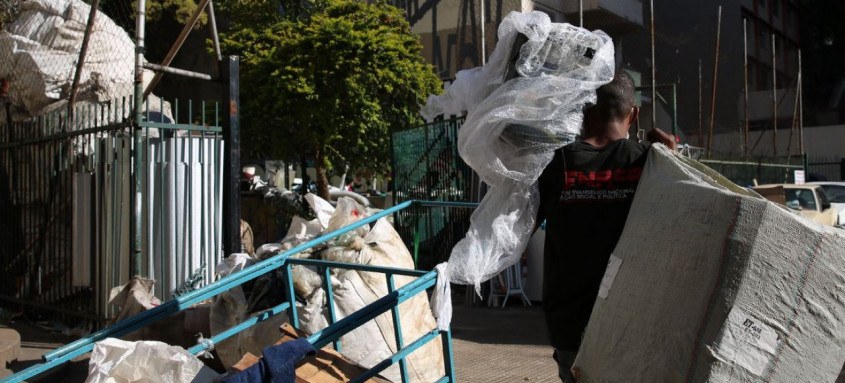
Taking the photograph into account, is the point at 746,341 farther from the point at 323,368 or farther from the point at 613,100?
the point at 323,368

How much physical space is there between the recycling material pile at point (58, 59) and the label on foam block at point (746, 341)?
26.7 ft

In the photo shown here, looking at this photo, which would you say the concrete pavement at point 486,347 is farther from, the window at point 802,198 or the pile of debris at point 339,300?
the window at point 802,198

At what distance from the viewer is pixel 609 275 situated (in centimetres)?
221

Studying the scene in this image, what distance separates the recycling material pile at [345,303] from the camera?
14.4ft

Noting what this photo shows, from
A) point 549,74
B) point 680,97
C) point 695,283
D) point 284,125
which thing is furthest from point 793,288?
point 680,97

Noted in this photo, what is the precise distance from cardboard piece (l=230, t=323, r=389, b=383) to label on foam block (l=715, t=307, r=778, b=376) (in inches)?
53.1

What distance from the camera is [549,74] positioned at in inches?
98.8

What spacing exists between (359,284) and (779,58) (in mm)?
34410

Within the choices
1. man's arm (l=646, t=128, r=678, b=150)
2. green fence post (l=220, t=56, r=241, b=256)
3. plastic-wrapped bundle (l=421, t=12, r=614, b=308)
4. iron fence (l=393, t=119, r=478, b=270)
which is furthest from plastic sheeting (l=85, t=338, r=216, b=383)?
iron fence (l=393, t=119, r=478, b=270)

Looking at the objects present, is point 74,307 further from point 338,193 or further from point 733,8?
→ point 733,8

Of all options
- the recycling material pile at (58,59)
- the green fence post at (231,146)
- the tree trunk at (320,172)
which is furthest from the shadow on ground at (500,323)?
the tree trunk at (320,172)

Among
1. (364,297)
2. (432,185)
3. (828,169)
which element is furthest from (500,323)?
(828,169)

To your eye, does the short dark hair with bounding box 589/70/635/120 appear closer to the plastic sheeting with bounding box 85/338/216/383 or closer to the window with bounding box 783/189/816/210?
the plastic sheeting with bounding box 85/338/216/383

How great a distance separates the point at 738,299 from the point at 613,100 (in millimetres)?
851
